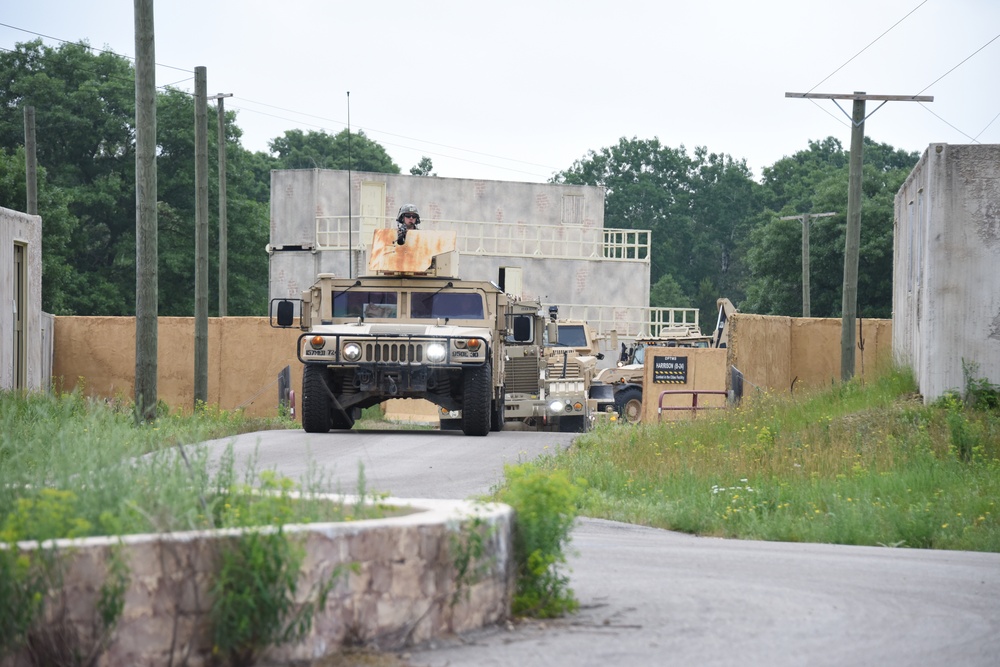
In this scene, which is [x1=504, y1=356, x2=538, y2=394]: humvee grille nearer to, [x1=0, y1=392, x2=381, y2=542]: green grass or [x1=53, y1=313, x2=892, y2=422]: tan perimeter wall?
[x1=53, y1=313, x2=892, y2=422]: tan perimeter wall

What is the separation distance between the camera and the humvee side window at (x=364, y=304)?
21.7 meters

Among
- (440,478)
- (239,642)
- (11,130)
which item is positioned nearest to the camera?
(239,642)

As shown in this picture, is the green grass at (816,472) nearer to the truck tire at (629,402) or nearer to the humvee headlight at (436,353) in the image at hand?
the humvee headlight at (436,353)

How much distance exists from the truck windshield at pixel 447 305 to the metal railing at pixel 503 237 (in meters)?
26.9

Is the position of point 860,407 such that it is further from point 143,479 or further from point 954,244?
point 143,479

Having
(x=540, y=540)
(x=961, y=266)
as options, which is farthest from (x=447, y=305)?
(x=540, y=540)

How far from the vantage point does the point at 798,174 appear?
97938mm

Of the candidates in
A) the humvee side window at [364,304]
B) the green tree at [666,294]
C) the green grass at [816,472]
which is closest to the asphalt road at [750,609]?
the green grass at [816,472]

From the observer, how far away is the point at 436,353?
20031 mm

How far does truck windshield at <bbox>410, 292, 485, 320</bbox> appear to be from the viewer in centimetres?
2175

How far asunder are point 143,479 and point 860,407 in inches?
584

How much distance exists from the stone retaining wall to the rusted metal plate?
1393 cm

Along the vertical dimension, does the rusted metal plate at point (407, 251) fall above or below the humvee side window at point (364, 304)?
above

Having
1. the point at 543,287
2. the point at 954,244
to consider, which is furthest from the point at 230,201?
the point at 954,244
